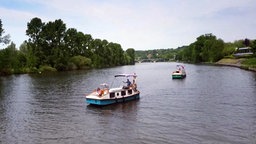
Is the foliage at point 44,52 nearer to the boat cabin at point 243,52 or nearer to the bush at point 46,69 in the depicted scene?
the bush at point 46,69

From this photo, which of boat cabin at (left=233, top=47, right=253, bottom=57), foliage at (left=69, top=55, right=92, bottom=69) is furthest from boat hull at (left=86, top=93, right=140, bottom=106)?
boat cabin at (left=233, top=47, right=253, bottom=57)

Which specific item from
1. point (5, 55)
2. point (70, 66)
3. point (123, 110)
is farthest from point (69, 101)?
point (70, 66)

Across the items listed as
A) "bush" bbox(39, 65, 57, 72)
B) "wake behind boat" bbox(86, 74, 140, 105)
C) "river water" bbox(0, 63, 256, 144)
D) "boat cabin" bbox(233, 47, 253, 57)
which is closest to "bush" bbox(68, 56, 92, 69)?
"bush" bbox(39, 65, 57, 72)

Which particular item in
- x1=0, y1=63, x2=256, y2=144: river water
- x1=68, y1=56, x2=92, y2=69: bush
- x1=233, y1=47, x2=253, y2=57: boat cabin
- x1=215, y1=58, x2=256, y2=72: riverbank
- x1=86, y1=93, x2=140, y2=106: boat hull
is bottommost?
x1=0, y1=63, x2=256, y2=144: river water

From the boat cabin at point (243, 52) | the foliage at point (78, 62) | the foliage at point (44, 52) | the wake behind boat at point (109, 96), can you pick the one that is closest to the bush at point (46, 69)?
the foliage at point (44, 52)

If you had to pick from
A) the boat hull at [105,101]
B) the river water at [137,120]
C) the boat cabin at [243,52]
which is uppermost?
the boat cabin at [243,52]

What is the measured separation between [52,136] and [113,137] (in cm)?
575

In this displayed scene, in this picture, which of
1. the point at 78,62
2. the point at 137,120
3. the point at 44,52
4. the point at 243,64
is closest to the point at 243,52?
the point at 243,64

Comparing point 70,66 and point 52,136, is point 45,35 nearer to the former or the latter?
Result: point 70,66

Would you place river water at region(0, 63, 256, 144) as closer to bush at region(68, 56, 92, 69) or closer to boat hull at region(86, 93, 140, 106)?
boat hull at region(86, 93, 140, 106)

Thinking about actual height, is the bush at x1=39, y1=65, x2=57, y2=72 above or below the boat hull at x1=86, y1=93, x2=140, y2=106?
above

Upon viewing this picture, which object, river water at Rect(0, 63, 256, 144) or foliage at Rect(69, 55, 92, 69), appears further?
foliage at Rect(69, 55, 92, 69)

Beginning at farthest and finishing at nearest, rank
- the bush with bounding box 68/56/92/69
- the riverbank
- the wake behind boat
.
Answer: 1. the bush with bounding box 68/56/92/69
2. the riverbank
3. the wake behind boat

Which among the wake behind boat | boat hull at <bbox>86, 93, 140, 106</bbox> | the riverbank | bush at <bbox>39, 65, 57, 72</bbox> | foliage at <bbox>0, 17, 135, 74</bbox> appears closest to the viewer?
boat hull at <bbox>86, 93, 140, 106</bbox>
